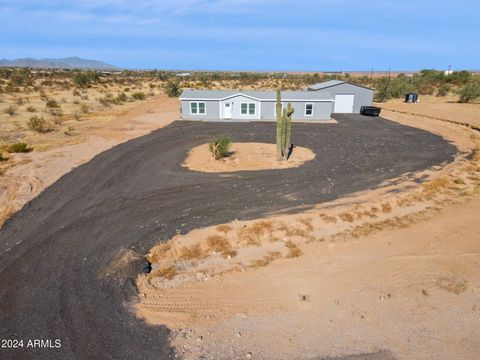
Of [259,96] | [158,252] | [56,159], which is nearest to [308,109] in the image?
[259,96]

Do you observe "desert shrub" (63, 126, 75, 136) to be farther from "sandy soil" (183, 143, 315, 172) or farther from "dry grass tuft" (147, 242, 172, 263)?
"dry grass tuft" (147, 242, 172, 263)

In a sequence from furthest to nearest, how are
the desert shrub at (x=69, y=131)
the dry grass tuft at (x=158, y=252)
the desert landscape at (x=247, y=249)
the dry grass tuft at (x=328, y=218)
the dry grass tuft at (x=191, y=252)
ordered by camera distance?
the desert shrub at (x=69, y=131) < the dry grass tuft at (x=328, y=218) < the dry grass tuft at (x=191, y=252) < the dry grass tuft at (x=158, y=252) < the desert landscape at (x=247, y=249)

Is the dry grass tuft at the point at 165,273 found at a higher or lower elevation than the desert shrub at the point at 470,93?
lower

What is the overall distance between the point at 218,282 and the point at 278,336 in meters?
2.49

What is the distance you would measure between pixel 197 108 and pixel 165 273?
30035 mm

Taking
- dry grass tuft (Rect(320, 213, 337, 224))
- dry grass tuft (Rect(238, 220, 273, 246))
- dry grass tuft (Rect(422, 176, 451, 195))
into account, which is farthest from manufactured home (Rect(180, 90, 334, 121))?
dry grass tuft (Rect(238, 220, 273, 246))

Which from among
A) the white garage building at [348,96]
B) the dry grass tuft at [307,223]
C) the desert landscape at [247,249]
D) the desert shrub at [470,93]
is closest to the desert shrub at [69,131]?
the desert landscape at [247,249]

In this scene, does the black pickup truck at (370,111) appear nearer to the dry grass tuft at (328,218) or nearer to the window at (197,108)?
the window at (197,108)

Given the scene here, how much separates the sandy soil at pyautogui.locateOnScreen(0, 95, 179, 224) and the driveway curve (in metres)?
0.77

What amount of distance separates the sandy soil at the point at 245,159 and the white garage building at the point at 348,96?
900 inches

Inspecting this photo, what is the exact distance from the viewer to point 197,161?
20.9 meters

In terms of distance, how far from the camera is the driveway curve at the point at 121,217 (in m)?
7.60

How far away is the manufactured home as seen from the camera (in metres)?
37.7

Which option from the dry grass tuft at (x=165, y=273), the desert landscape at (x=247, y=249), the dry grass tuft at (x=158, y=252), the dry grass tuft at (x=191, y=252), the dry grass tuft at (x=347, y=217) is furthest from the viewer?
the dry grass tuft at (x=347, y=217)
